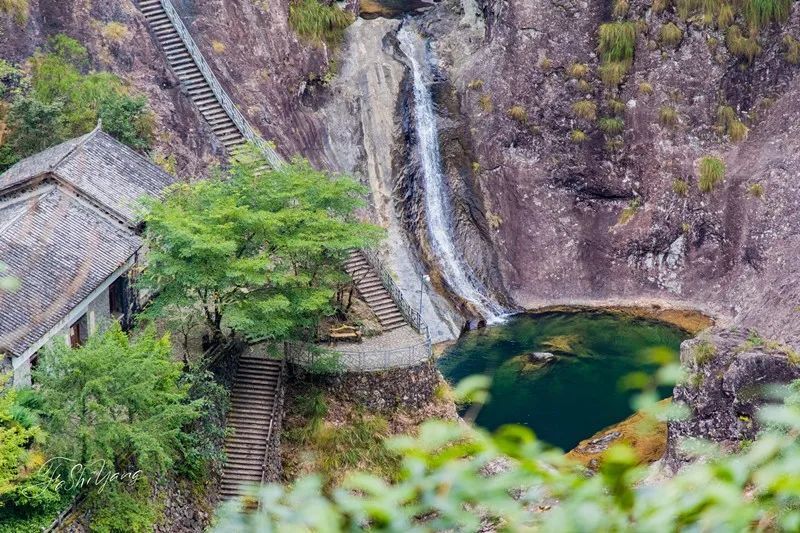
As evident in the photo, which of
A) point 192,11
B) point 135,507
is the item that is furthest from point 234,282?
point 192,11

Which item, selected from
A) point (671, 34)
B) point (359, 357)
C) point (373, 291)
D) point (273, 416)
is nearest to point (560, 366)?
point (373, 291)

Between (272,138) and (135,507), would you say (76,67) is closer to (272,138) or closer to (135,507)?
(272,138)

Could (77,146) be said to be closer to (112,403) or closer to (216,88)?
(216,88)

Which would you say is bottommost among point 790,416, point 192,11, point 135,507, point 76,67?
point 135,507

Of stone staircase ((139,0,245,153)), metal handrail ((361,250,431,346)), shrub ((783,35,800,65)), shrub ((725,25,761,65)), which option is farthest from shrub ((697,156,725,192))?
stone staircase ((139,0,245,153))

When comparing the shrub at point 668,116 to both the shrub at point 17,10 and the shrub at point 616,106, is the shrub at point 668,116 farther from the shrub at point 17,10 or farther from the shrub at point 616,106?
the shrub at point 17,10
